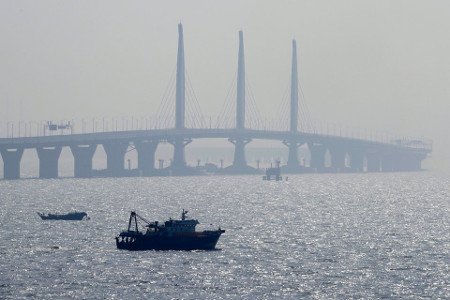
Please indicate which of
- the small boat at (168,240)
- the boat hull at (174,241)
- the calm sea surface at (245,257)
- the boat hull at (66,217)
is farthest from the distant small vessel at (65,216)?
the boat hull at (174,241)

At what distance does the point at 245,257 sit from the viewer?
91.1m

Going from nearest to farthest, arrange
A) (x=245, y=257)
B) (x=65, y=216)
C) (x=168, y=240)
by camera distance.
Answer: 1. (x=245, y=257)
2. (x=168, y=240)
3. (x=65, y=216)

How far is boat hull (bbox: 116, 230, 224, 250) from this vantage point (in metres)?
96.2

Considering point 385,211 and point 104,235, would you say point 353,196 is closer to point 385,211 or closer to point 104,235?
point 385,211

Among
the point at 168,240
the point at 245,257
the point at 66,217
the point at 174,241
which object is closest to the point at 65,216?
the point at 66,217

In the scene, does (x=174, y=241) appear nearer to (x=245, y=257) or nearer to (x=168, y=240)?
(x=168, y=240)

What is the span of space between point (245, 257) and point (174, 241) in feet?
23.6

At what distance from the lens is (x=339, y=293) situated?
239 ft

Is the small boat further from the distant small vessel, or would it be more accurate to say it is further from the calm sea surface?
the distant small vessel

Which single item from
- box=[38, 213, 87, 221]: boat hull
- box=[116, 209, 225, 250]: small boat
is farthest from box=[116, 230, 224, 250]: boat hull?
box=[38, 213, 87, 221]: boat hull

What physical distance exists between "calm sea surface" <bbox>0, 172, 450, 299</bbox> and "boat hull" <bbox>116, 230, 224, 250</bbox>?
50.4 inches

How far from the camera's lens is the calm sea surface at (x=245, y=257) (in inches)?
2936

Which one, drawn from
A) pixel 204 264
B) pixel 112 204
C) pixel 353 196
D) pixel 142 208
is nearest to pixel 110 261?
pixel 204 264

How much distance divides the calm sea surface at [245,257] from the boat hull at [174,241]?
4.20 ft
